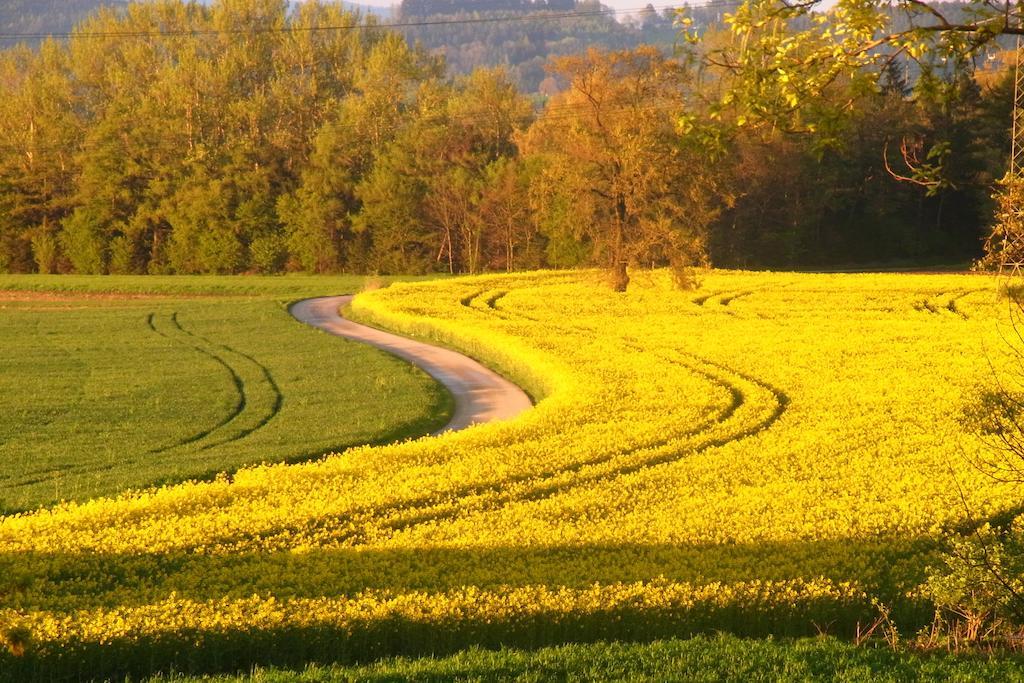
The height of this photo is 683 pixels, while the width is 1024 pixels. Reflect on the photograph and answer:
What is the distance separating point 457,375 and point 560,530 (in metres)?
18.8

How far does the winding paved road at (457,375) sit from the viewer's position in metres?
26.6

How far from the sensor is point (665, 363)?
28828 millimetres

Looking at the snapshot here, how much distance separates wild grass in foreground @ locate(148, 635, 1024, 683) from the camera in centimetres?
905

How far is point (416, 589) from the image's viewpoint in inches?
448

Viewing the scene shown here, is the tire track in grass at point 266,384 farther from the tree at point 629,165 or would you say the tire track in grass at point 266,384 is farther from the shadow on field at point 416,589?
the tree at point 629,165

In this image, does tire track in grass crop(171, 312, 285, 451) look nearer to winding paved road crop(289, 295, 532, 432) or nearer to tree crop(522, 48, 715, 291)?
winding paved road crop(289, 295, 532, 432)

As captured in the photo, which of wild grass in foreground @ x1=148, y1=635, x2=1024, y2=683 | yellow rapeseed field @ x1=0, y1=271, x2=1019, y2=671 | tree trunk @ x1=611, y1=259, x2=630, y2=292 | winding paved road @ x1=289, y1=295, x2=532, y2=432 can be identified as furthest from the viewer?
tree trunk @ x1=611, y1=259, x2=630, y2=292

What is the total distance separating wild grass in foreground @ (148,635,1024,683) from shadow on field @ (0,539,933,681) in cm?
55

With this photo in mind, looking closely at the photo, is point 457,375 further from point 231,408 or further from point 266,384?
point 231,408

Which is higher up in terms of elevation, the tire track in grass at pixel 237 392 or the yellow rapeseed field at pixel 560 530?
the yellow rapeseed field at pixel 560 530

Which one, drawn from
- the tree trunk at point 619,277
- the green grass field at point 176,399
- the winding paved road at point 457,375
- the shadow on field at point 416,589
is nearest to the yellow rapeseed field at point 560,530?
the shadow on field at point 416,589

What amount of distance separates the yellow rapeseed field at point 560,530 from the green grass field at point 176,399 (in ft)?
9.03

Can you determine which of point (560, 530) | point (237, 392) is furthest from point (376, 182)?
point (560, 530)

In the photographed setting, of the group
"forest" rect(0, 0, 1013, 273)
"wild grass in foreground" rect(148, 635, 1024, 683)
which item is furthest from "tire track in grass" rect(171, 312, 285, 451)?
"forest" rect(0, 0, 1013, 273)
